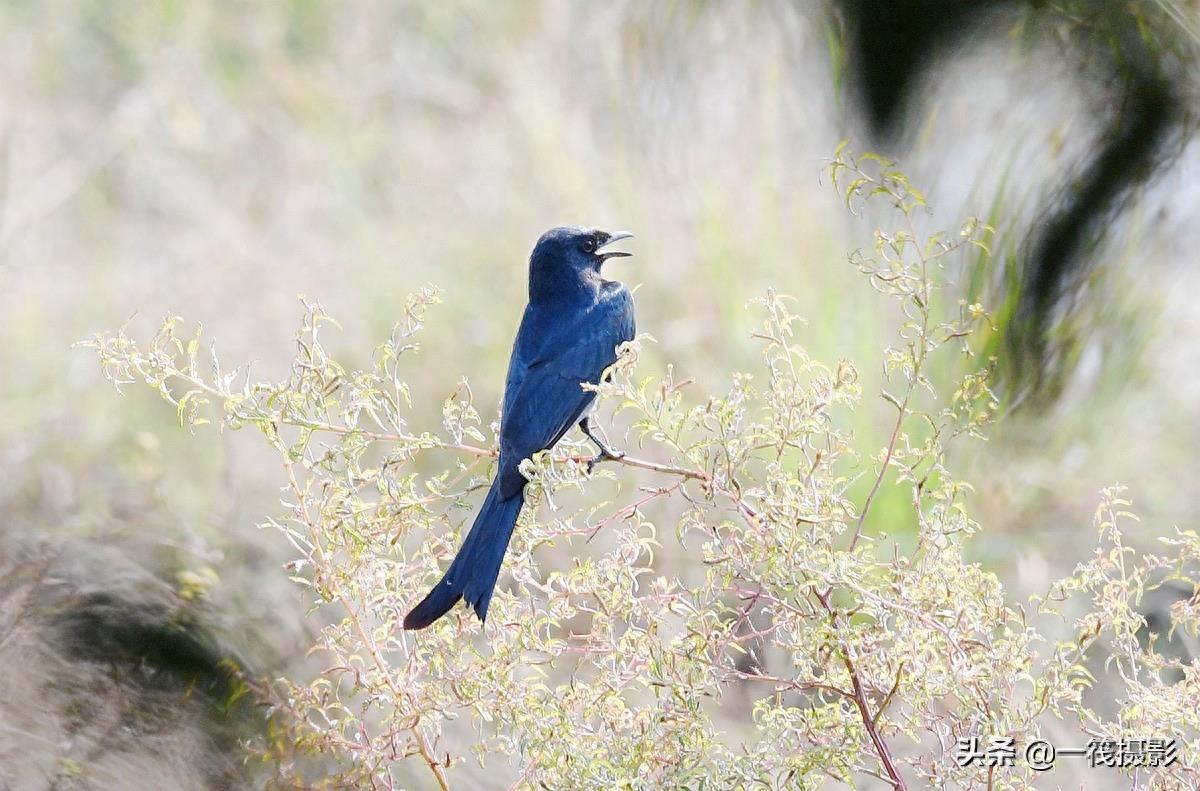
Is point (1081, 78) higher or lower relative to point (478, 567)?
higher

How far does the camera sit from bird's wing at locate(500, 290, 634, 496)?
2.28 m

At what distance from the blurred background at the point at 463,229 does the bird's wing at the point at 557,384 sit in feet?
1.56

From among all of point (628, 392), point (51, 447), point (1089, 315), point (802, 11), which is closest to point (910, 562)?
point (628, 392)

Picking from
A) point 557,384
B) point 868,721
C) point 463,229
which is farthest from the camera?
point 463,229

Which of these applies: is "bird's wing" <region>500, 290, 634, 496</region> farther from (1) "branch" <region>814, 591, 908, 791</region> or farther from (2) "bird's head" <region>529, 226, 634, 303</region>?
(1) "branch" <region>814, 591, 908, 791</region>

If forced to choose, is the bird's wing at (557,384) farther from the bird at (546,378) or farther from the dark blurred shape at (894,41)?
the dark blurred shape at (894,41)

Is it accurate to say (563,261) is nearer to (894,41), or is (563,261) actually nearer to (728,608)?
(894,41)

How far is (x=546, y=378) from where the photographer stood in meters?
2.48

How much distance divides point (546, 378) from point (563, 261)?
41 cm

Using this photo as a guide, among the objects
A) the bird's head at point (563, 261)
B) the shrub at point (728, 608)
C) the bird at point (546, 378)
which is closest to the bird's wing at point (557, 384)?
the bird at point (546, 378)

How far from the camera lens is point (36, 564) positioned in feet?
8.41

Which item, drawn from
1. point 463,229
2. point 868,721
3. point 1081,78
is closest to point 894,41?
point 1081,78

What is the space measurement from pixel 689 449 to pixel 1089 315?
3.58 ft

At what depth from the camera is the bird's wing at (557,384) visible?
228cm
